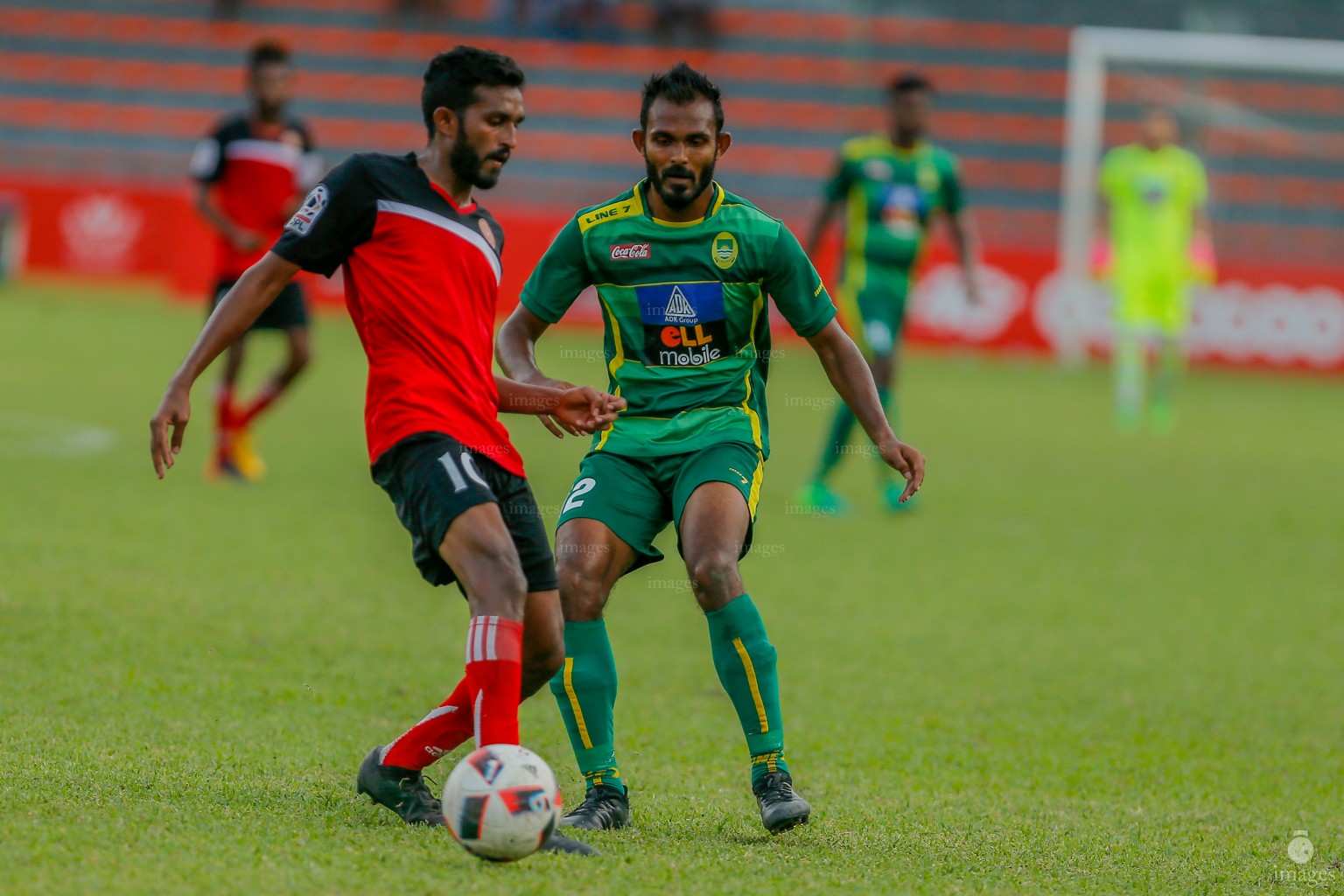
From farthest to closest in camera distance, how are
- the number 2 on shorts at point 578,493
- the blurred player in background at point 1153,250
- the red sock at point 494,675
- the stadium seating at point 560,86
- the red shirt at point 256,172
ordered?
the stadium seating at point 560,86
the blurred player in background at point 1153,250
the red shirt at point 256,172
the number 2 on shorts at point 578,493
the red sock at point 494,675

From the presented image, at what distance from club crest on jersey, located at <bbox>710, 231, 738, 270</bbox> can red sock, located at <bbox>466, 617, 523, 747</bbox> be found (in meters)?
1.33

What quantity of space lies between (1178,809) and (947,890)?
1.31 metres

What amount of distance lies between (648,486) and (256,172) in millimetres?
6447

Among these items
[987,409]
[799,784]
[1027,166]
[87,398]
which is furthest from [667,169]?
[1027,166]

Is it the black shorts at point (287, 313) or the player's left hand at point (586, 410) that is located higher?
the black shorts at point (287, 313)

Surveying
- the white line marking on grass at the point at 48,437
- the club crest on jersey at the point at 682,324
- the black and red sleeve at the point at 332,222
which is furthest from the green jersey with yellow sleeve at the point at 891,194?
the black and red sleeve at the point at 332,222

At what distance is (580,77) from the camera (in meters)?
27.1

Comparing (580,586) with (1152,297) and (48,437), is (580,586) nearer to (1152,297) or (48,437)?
(48,437)

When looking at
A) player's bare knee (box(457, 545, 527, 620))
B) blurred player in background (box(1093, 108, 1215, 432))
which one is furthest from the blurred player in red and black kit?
blurred player in background (box(1093, 108, 1215, 432))

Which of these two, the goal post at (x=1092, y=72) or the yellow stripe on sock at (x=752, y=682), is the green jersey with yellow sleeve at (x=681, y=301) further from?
the goal post at (x=1092, y=72)

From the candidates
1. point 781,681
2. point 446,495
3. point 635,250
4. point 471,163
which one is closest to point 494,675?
point 446,495

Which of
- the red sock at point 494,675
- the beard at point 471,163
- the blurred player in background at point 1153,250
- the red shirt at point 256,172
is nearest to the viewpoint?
the red sock at point 494,675

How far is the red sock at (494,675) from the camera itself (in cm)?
385

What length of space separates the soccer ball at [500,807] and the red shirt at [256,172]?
7033 millimetres
